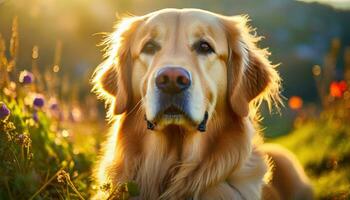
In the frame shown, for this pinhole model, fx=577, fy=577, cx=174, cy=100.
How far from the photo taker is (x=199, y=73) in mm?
3910

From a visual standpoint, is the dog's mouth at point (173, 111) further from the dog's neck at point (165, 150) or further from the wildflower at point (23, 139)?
the wildflower at point (23, 139)

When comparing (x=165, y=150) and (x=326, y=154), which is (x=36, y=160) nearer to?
(x=165, y=150)

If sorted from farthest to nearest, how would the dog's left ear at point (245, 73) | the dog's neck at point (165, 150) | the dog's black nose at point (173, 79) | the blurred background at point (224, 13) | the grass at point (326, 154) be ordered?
the grass at point (326, 154)
the blurred background at point (224, 13)
the dog's left ear at point (245, 73)
the dog's neck at point (165, 150)
the dog's black nose at point (173, 79)

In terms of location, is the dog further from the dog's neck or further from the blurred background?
the blurred background

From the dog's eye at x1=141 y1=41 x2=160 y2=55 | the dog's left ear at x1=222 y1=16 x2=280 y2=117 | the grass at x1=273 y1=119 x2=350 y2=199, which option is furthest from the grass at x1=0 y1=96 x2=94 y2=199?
the grass at x1=273 y1=119 x2=350 y2=199

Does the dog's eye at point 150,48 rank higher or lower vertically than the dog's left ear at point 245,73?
higher

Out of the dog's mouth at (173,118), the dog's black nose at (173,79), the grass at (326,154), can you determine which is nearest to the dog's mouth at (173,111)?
the dog's mouth at (173,118)

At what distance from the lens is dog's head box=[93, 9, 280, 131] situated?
12.2ft

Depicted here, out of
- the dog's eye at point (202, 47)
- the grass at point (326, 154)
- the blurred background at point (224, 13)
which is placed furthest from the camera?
the grass at point (326, 154)

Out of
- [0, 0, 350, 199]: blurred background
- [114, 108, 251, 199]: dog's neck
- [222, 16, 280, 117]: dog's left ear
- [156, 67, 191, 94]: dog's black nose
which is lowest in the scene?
[0, 0, 350, 199]: blurred background

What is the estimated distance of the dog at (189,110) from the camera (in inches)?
154

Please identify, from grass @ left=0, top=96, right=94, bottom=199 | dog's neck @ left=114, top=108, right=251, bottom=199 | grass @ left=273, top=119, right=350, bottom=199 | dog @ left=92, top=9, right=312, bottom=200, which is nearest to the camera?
grass @ left=0, top=96, right=94, bottom=199

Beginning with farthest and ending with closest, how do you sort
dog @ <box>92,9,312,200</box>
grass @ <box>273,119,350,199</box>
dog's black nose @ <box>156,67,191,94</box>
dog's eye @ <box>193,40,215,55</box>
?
grass @ <box>273,119,350,199</box> → dog's eye @ <box>193,40,215,55</box> → dog @ <box>92,9,312,200</box> → dog's black nose @ <box>156,67,191,94</box>

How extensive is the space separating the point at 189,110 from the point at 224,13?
1888cm
